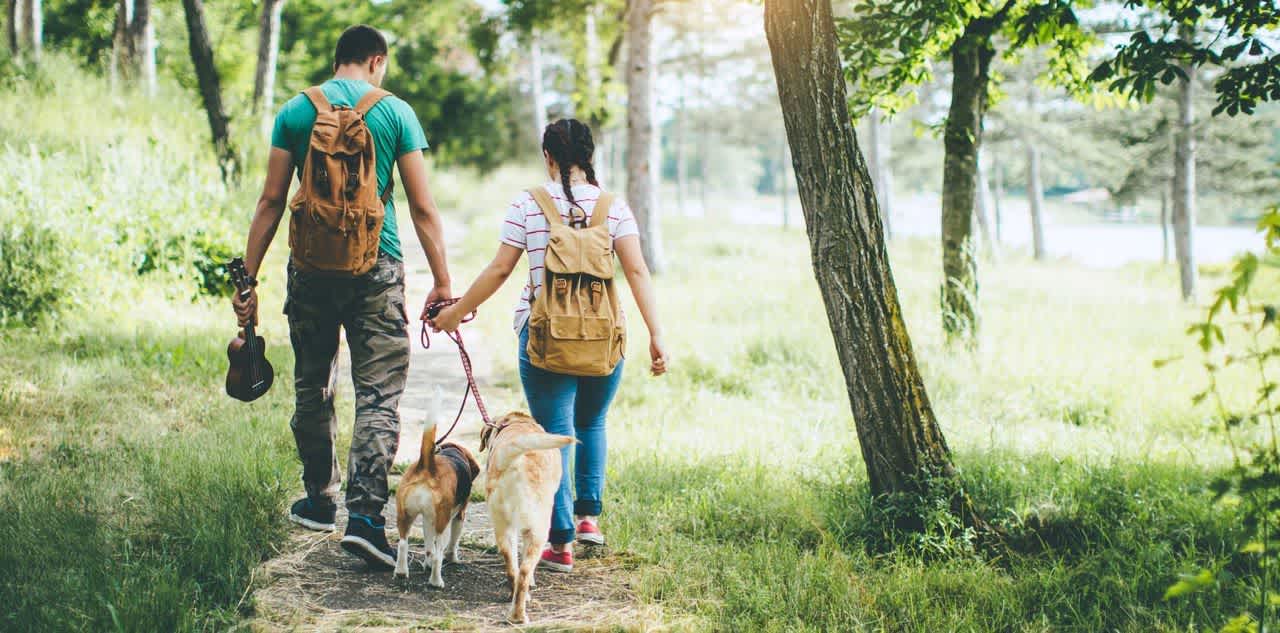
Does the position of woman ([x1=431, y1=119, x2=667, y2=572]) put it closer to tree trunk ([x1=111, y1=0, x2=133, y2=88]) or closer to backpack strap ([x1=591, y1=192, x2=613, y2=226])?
backpack strap ([x1=591, y1=192, x2=613, y2=226])

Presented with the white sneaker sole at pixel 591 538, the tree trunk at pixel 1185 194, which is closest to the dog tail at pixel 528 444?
the white sneaker sole at pixel 591 538

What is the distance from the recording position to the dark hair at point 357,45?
13.4ft

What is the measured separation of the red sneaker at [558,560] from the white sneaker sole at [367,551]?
0.69m

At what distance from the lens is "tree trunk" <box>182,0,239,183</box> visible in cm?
1190

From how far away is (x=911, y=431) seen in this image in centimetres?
451

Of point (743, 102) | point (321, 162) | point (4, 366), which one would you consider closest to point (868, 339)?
point (321, 162)

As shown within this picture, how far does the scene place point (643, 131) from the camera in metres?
15.1

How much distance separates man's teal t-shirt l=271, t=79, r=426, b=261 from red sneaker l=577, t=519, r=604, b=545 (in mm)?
1638

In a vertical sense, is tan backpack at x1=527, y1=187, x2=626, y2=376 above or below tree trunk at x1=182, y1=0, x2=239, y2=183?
below

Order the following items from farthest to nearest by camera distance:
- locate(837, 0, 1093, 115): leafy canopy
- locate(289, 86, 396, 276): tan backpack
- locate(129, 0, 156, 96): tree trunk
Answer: locate(129, 0, 156, 96): tree trunk < locate(837, 0, 1093, 115): leafy canopy < locate(289, 86, 396, 276): tan backpack

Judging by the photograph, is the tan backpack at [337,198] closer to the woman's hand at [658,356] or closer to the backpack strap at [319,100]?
the backpack strap at [319,100]

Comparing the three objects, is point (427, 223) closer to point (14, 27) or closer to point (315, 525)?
point (315, 525)

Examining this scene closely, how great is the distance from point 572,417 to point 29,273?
20.4 ft

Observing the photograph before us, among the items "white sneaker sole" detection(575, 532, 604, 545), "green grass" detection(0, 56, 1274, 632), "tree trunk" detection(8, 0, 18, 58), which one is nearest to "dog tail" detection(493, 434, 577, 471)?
"green grass" detection(0, 56, 1274, 632)
